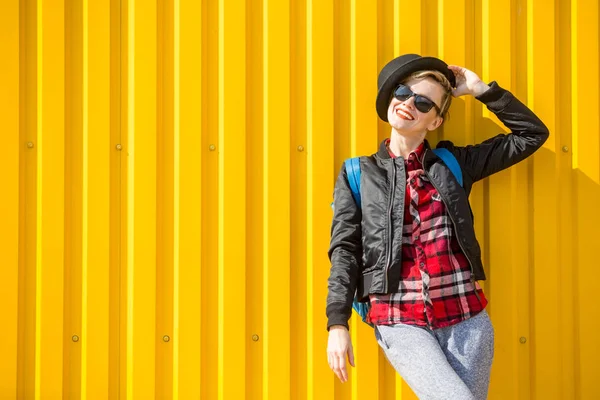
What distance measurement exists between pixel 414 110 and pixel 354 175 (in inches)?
15.2

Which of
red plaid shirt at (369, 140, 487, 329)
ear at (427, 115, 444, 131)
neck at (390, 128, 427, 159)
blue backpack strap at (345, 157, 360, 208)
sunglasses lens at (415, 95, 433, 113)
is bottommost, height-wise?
red plaid shirt at (369, 140, 487, 329)

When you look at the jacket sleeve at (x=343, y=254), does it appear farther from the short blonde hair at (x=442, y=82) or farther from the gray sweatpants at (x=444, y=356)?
the short blonde hair at (x=442, y=82)

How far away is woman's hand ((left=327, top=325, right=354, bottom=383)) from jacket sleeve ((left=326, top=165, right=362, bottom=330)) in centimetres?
3

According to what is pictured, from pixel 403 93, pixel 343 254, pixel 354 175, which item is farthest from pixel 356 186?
pixel 403 93

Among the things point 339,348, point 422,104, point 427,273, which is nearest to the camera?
point 339,348

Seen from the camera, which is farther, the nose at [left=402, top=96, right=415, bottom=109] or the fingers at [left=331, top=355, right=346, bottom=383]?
the nose at [left=402, top=96, right=415, bottom=109]

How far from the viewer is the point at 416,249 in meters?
3.32

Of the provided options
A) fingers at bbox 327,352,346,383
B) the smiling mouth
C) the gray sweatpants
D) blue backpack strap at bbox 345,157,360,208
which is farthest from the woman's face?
fingers at bbox 327,352,346,383

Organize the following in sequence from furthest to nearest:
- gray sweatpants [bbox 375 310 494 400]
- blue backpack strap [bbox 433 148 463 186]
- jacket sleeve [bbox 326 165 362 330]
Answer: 1. blue backpack strap [bbox 433 148 463 186]
2. jacket sleeve [bbox 326 165 362 330]
3. gray sweatpants [bbox 375 310 494 400]

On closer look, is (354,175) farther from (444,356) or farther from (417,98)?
(444,356)

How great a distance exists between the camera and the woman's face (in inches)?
136

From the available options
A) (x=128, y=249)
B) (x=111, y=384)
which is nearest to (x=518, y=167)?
(x=128, y=249)

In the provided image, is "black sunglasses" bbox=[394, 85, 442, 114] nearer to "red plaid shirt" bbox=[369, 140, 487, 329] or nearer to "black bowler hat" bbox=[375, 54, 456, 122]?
"black bowler hat" bbox=[375, 54, 456, 122]

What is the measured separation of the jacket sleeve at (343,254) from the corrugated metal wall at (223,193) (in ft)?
1.15
